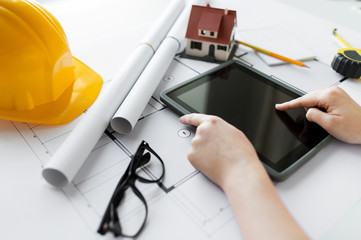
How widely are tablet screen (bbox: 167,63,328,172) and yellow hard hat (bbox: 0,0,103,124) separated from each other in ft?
0.77

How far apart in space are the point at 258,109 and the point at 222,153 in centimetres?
19

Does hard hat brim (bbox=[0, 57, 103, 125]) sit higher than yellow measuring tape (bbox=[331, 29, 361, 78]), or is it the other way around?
yellow measuring tape (bbox=[331, 29, 361, 78])

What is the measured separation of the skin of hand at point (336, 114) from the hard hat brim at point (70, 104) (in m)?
0.47

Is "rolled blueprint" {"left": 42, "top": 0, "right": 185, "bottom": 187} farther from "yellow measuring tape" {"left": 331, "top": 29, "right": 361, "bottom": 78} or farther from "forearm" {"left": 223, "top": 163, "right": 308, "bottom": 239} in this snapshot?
"yellow measuring tape" {"left": 331, "top": 29, "right": 361, "bottom": 78}

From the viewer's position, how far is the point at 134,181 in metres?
0.57

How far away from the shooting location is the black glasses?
0.50 metres

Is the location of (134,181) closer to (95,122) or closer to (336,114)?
(95,122)

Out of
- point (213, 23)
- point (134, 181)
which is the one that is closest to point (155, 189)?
point (134, 181)

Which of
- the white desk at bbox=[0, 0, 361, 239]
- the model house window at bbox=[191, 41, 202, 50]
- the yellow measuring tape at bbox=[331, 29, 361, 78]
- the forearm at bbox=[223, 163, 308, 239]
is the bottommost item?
the white desk at bbox=[0, 0, 361, 239]

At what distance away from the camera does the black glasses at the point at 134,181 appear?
496 millimetres

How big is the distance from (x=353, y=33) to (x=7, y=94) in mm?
1005

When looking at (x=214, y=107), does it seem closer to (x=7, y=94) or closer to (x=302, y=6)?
(x=7, y=94)

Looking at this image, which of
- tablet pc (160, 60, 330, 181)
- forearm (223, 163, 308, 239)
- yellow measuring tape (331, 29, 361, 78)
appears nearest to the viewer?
forearm (223, 163, 308, 239)

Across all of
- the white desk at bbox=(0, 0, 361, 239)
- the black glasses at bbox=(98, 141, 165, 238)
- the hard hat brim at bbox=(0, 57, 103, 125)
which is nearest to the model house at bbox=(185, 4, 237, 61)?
the white desk at bbox=(0, 0, 361, 239)
